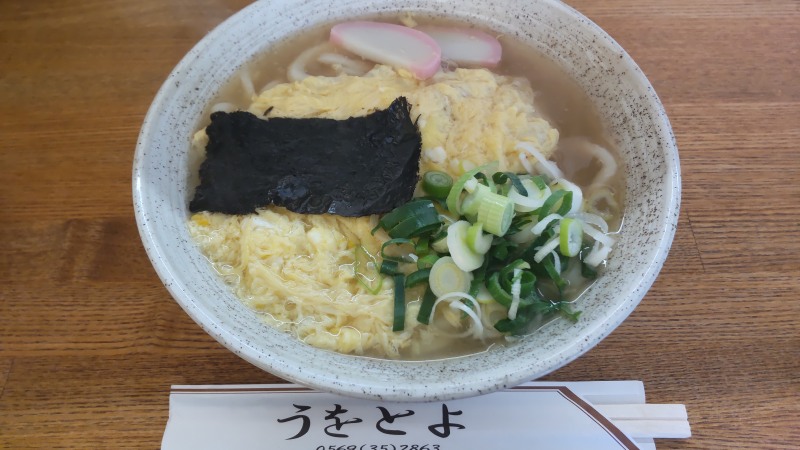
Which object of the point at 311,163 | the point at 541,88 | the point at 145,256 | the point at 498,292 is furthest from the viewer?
the point at 541,88

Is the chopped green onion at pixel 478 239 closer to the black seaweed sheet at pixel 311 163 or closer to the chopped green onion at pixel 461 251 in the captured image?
the chopped green onion at pixel 461 251

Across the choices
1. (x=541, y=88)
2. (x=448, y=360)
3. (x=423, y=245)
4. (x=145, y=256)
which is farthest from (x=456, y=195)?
(x=145, y=256)

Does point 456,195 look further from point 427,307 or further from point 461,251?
point 427,307

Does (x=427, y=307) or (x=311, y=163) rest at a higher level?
(x=311, y=163)

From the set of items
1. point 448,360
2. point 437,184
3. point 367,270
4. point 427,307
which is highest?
A: point 437,184

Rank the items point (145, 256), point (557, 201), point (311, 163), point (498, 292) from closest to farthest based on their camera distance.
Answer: point (498, 292) → point (557, 201) → point (311, 163) → point (145, 256)

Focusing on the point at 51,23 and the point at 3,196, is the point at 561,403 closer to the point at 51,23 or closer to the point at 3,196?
the point at 3,196

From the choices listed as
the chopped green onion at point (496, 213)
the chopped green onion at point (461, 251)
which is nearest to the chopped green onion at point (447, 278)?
the chopped green onion at point (461, 251)
